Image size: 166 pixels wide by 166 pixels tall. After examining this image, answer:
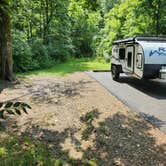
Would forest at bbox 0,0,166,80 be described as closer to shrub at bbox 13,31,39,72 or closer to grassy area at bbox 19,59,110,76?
shrub at bbox 13,31,39,72

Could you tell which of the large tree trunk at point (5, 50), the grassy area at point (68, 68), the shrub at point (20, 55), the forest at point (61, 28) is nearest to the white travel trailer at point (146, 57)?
the forest at point (61, 28)

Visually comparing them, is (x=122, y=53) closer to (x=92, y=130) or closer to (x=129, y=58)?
(x=129, y=58)

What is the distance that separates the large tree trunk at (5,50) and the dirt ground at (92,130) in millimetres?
3628

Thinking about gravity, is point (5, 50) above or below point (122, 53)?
above

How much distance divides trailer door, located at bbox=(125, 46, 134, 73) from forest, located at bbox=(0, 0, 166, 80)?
12.7ft

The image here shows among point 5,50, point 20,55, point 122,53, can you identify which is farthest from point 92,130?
point 20,55

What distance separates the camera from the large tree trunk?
12805 mm

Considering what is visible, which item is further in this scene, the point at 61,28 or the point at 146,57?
the point at 61,28

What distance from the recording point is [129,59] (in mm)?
11789

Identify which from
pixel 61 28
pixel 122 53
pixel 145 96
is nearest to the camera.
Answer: pixel 145 96

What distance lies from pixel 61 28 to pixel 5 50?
16094 millimetres

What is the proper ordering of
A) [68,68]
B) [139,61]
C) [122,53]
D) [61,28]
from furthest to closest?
Answer: [61,28]
[68,68]
[122,53]
[139,61]

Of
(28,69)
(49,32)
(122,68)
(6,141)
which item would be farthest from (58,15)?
(6,141)

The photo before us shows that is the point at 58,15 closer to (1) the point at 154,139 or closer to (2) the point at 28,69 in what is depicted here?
(2) the point at 28,69
